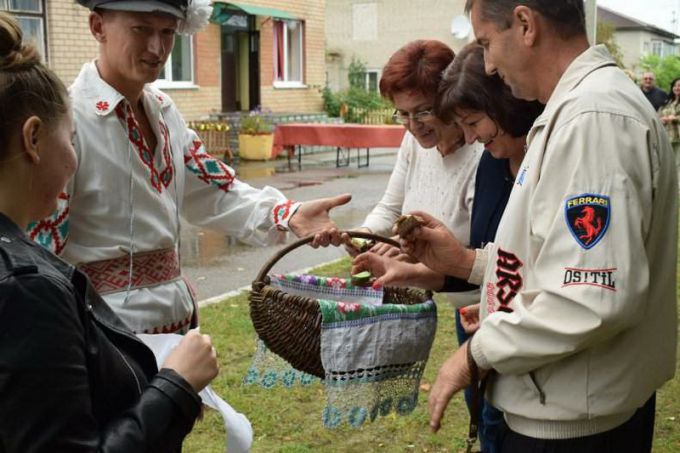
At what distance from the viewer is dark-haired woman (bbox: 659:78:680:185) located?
13.7 meters

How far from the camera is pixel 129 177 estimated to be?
252cm

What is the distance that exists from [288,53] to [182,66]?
13.5 feet

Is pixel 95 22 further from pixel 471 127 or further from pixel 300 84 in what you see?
pixel 300 84

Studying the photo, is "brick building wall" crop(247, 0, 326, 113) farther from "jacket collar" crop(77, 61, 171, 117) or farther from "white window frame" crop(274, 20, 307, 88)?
"jacket collar" crop(77, 61, 171, 117)

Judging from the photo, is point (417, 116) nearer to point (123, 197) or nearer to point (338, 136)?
point (123, 197)

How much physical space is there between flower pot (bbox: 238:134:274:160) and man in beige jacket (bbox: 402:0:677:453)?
15.2 meters

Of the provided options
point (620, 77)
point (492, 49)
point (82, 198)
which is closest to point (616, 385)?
point (620, 77)

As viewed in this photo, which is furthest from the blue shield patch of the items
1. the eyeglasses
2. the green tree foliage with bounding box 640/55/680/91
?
the green tree foliage with bounding box 640/55/680/91

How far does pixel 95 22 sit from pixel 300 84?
1859cm

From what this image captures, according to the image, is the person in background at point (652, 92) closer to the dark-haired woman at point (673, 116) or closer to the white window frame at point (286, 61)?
the dark-haired woman at point (673, 116)

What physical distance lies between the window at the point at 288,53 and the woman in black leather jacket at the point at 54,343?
18.8 meters

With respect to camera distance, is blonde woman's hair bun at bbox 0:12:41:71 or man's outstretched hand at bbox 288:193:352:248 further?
man's outstretched hand at bbox 288:193:352:248

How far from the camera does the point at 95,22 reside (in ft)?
8.45

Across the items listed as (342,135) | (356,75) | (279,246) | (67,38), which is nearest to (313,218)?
(279,246)
